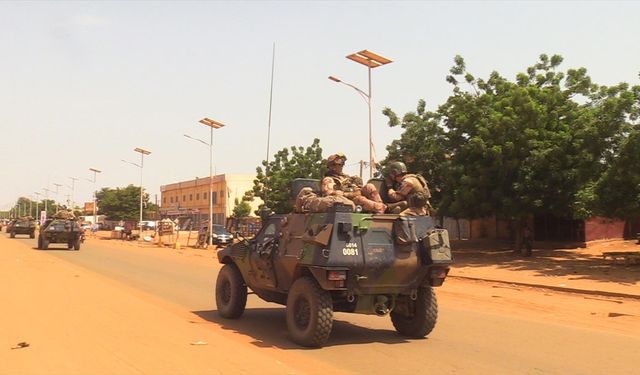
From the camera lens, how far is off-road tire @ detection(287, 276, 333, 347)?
7305 mm

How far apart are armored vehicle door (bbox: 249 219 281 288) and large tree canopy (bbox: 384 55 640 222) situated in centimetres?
1452

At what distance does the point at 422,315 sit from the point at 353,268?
155 cm

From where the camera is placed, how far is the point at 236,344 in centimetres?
758

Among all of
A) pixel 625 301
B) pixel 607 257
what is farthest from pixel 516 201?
pixel 625 301

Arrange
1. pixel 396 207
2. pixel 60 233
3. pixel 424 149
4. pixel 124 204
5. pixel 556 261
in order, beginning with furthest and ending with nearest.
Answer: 1. pixel 124 204
2. pixel 60 233
3. pixel 424 149
4. pixel 556 261
5. pixel 396 207

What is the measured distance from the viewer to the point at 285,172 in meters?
43.2

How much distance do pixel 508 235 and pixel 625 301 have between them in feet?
71.6

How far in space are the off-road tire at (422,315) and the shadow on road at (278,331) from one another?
213mm

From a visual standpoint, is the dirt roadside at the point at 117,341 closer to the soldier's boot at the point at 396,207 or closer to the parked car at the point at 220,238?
the soldier's boot at the point at 396,207

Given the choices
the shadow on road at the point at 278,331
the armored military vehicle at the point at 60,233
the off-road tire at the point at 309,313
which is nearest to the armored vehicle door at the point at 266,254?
the shadow on road at the point at 278,331

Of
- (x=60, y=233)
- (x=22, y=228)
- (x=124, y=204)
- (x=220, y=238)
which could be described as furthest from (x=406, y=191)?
(x=124, y=204)

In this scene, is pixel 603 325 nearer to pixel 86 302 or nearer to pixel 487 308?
pixel 487 308

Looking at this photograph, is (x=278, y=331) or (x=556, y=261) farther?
(x=556, y=261)

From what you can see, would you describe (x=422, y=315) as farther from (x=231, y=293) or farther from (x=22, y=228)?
(x=22, y=228)
